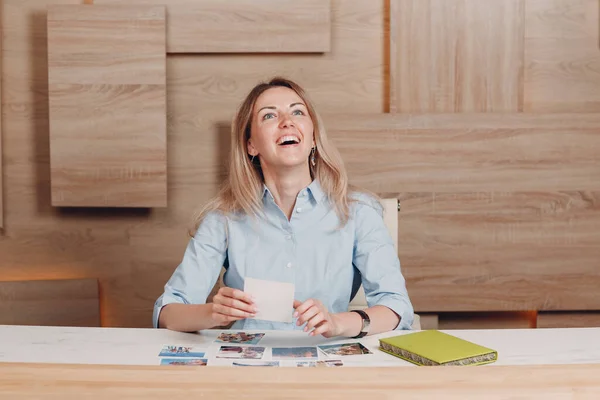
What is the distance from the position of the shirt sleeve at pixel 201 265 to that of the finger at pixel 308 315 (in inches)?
19.1

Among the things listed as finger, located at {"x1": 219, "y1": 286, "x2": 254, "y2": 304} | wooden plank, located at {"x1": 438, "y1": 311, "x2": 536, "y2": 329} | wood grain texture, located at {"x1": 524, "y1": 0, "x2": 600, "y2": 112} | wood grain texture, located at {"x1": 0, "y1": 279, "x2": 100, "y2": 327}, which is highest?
wood grain texture, located at {"x1": 524, "y1": 0, "x2": 600, "y2": 112}

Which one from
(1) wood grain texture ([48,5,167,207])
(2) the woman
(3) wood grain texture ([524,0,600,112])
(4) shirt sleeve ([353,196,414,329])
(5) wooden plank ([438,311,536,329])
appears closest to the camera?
(4) shirt sleeve ([353,196,414,329])

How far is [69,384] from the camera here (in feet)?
3.04

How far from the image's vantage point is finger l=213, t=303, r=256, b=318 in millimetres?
1394

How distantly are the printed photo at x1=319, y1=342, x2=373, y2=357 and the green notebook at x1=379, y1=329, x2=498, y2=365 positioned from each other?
0.15 feet

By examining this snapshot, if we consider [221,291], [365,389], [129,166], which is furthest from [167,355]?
[129,166]

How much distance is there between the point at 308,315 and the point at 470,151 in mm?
1712

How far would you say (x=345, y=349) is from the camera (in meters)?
1.44

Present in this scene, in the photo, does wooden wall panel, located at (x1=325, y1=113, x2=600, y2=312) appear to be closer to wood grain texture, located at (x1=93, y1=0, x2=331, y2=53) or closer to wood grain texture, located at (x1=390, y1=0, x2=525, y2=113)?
wood grain texture, located at (x1=390, y1=0, x2=525, y2=113)

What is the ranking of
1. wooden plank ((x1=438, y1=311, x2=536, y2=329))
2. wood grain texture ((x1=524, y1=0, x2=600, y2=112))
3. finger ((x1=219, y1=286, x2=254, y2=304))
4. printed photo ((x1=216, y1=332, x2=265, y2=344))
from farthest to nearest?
wooden plank ((x1=438, y1=311, x2=536, y2=329))
wood grain texture ((x1=524, y1=0, x2=600, y2=112))
printed photo ((x1=216, y1=332, x2=265, y2=344))
finger ((x1=219, y1=286, x2=254, y2=304))

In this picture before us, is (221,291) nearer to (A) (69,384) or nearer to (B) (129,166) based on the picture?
(A) (69,384)

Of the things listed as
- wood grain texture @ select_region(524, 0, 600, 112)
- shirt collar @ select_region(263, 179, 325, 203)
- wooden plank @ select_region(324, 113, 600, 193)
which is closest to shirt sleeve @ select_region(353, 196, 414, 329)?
shirt collar @ select_region(263, 179, 325, 203)

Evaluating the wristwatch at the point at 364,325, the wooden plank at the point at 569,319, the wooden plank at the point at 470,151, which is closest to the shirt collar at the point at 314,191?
the wristwatch at the point at 364,325

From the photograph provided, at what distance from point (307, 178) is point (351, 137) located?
36.3 inches
